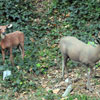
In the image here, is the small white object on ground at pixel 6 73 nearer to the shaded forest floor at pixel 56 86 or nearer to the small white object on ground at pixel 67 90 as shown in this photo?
the shaded forest floor at pixel 56 86

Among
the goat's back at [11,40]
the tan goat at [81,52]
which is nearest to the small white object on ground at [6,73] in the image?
the goat's back at [11,40]

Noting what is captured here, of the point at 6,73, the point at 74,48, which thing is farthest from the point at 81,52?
the point at 6,73

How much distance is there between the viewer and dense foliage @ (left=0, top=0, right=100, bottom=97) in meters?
9.09

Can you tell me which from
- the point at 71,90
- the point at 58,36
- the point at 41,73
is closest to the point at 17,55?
the point at 41,73

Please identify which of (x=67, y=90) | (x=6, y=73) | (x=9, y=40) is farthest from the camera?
(x=9, y=40)

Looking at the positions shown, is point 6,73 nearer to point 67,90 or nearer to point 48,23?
point 67,90

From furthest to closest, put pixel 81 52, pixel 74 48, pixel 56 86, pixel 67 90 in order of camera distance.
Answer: pixel 56 86, pixel 67 90, pixel 74 48, pixel 81 52

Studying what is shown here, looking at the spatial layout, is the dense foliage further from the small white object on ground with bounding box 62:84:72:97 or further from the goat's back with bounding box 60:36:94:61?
the goat's back with bounding box 60:36:94:61

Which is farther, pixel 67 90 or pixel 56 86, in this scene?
pixel 56 86

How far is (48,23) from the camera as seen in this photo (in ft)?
35.6

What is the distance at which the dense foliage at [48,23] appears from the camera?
909cm

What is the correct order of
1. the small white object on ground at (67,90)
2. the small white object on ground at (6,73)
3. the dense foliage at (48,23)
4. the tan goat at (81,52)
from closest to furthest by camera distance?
the tan goat at (81,52), the small white object on ground at (67,90), the small white object on ground at (6,73), the dense foliage at (48,23)

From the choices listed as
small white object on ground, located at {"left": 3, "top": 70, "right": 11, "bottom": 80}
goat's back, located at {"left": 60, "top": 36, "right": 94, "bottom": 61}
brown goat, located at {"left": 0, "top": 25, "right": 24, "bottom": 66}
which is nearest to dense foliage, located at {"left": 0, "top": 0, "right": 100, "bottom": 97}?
brown goat, located at {"left": 0, "top": 25, "right": 24, "bottom": 66}

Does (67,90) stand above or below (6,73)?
below
